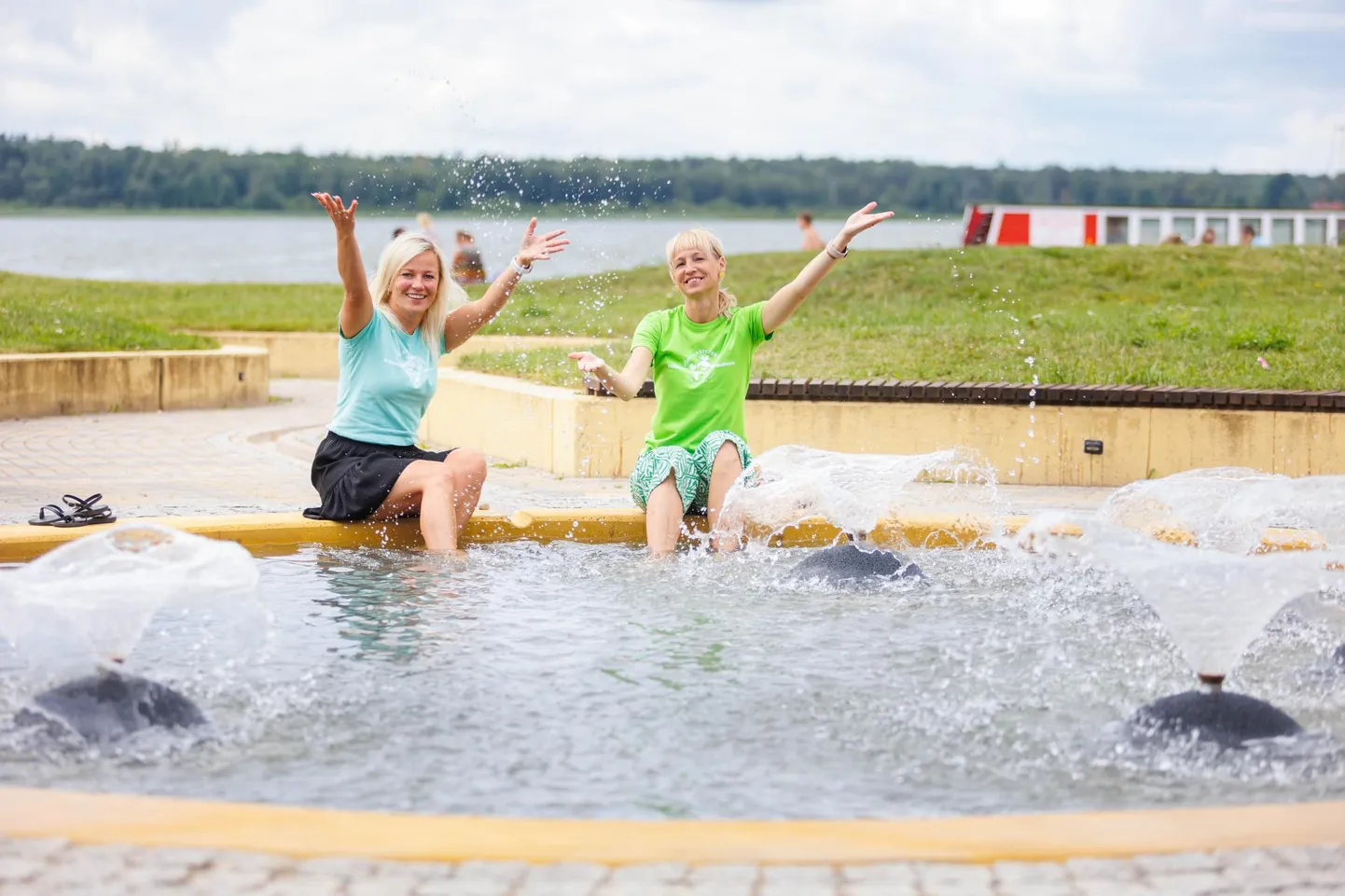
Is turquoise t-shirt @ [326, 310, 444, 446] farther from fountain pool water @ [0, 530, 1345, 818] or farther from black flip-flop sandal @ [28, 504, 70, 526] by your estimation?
black flip-flop sandal @ [28, 504, 70, 526]

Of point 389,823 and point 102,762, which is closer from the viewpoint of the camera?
point 389,823

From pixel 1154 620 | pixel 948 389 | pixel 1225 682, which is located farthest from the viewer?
pixel 948 389

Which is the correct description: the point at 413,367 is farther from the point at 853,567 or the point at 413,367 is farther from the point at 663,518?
the point at 853,567

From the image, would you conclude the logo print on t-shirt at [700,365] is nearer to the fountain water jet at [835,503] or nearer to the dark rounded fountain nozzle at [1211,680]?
the fountain water jet at [835,503]

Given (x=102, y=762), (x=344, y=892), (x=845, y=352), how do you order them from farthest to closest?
1. (x=845, y=352)
2. (x=102, y=762)
3. (x=344, y=892)

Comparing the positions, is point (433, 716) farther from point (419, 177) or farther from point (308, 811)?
point (419, 177)

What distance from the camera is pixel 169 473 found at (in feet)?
32.2

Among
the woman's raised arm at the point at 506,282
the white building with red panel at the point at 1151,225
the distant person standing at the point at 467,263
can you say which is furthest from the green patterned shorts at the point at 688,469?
the white building with red panel at the point at 1151,225

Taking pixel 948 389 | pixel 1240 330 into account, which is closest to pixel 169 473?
pixel 948 389

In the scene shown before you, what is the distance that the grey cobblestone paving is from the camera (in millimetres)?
2988

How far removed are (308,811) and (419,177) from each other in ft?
41.7

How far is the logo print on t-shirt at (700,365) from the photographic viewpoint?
7082 millimetres

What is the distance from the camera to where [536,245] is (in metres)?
7.02

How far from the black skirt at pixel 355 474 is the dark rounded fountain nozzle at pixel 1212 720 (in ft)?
11.7
